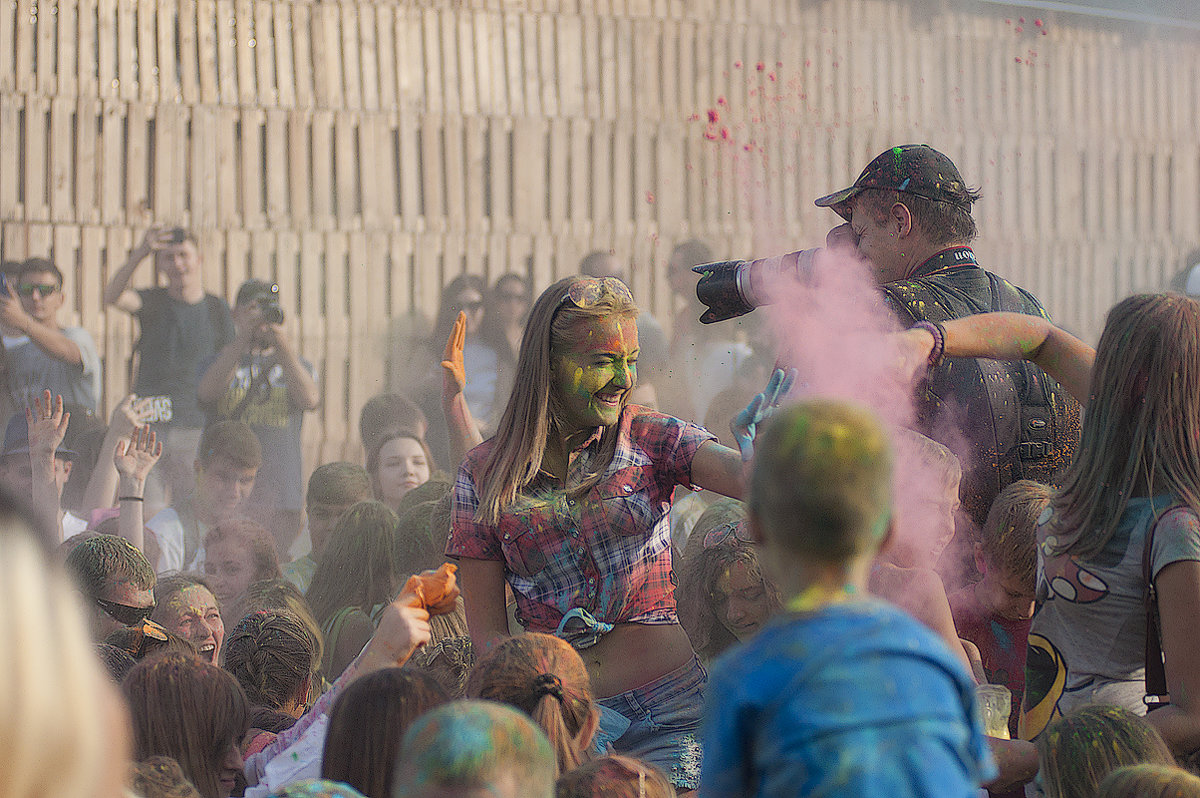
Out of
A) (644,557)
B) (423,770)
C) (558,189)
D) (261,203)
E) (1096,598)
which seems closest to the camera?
(423,770)

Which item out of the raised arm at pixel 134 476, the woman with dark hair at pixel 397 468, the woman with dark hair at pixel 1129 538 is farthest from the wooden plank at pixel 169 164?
the woman with dark hair at pixel 1129 538

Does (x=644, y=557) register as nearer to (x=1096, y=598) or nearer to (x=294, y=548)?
(x=1096, y=598)

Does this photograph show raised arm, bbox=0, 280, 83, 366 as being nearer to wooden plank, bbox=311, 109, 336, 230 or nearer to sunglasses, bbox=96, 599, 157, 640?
wooden plank, bbox=311, 109, 336, 230

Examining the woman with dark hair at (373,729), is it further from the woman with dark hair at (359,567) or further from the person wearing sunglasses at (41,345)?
the person wearing sunglasses at (41,345)

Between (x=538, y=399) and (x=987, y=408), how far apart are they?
1.12 m

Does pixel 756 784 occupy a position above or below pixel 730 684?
below

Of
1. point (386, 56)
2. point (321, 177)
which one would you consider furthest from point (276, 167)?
point (386, 56)

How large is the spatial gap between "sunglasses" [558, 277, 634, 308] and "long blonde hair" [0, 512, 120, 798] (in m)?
1.60

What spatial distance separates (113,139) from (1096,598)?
7778mm

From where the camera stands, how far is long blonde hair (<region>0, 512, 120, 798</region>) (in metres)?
1.11

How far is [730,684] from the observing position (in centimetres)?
145

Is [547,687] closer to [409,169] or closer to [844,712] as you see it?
[844,712]

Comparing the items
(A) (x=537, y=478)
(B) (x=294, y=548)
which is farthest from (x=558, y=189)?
(A) (x=537, y=478)

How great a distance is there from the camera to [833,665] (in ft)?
4.59
